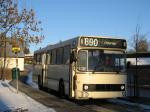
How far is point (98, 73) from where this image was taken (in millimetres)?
19094

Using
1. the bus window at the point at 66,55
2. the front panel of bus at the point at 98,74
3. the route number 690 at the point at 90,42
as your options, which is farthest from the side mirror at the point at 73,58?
the bus window at the point at 66,55

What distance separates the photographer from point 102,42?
19.6 meters

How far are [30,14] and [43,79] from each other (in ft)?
29.1

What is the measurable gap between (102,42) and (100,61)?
3.11ft

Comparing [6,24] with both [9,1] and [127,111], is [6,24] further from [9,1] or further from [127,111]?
[127,111]

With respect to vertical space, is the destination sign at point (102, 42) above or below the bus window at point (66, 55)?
above

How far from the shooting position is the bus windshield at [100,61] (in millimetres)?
19109

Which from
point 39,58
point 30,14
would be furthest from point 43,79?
point 30,14

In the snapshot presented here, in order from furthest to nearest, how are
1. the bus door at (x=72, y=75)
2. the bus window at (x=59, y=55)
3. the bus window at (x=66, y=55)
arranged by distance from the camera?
the bus window at (x=59, y=55) < the bus window at (x=66, y=55) < the bus door at (x=72, y=75)

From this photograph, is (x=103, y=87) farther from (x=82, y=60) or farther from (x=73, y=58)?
→ (x=73, y=58)

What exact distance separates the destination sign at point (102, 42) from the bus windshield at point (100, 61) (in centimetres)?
28

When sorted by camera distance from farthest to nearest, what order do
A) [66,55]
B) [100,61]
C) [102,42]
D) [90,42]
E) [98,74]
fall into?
[66,55]
[102,42]
[90,42]
[100,61]
[98,74]

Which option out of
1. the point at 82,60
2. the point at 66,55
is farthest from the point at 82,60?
the point at 66,55

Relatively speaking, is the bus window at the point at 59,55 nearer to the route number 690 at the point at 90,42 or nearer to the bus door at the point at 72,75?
the bus door at the point at 72,75
